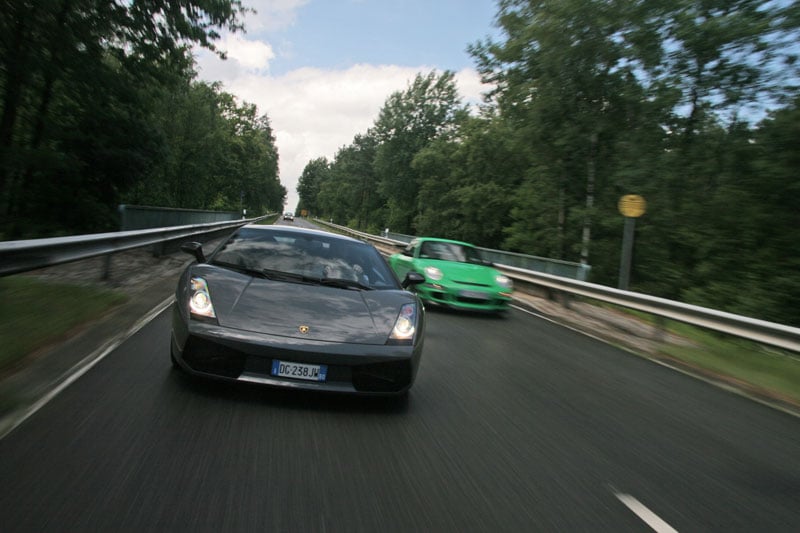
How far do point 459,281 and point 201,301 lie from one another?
22.2 feet

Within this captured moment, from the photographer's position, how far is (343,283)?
4902mm

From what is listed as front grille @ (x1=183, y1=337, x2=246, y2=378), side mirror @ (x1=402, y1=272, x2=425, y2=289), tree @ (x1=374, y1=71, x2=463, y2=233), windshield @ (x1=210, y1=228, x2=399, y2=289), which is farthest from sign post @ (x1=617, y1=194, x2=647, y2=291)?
tree @ (x1=374, y1=71, x2=463, y2=233)

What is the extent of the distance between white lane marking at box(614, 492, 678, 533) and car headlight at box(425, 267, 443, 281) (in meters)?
7.35

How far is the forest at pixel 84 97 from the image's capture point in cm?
1570

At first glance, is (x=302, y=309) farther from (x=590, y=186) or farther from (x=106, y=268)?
(x=590, y=186)

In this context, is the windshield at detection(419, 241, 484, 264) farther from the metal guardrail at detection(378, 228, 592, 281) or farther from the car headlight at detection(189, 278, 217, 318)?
the car headlight at detection(189, 278, 217, 318)

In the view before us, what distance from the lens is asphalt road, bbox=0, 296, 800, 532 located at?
8.66ft

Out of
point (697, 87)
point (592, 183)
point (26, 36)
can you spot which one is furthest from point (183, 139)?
point (697, 87)

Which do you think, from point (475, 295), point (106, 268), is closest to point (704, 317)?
point (475, 295)

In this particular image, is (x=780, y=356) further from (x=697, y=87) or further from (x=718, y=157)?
(x=697, y=87)

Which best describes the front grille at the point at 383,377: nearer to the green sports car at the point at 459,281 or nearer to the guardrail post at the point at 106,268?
the green sports car at the point at 459,281

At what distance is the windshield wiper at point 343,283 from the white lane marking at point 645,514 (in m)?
2.51

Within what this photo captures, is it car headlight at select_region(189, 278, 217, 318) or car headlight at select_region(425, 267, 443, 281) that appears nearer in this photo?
car headlight at select_region(189, 278, 217, 318)

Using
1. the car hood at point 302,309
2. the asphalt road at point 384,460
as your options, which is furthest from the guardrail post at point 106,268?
the car hood at point 302,309
